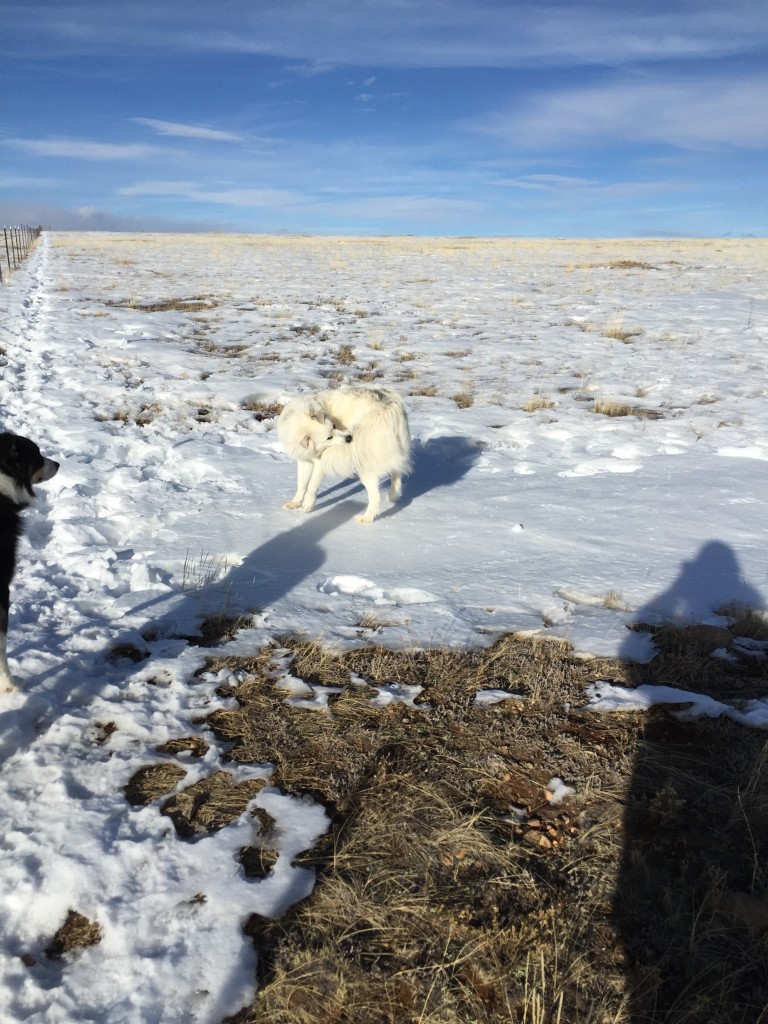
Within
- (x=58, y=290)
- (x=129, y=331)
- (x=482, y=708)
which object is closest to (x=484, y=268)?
(x=58, y=290)

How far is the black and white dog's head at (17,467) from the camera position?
12.8ft

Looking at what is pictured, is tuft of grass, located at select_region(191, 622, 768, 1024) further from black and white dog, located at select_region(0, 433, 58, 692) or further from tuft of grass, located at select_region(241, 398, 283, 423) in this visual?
tuft of grass, located at select_region(241, 398, 283, 423)

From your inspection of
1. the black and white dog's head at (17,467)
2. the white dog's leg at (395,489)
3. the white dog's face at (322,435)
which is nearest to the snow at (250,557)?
the white dog's leg at (395,489)

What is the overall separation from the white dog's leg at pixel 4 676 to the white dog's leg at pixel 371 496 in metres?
3.59

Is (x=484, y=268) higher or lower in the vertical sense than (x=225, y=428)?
higher

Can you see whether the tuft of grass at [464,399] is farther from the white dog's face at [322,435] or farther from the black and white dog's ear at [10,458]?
the black and white dog's ear at [10,458]

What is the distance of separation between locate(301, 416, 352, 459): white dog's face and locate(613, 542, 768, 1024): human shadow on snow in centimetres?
349

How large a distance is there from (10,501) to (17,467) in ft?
0.71

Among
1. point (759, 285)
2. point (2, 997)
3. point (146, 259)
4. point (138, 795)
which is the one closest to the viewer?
point (2, 997)

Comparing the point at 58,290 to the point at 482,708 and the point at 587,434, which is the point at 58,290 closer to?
the point at 587,434

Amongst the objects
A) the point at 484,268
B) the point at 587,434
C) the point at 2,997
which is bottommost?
the point at 2,997

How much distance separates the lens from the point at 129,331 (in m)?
15.6

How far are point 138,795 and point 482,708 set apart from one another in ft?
6.09

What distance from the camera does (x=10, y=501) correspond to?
155 inches
